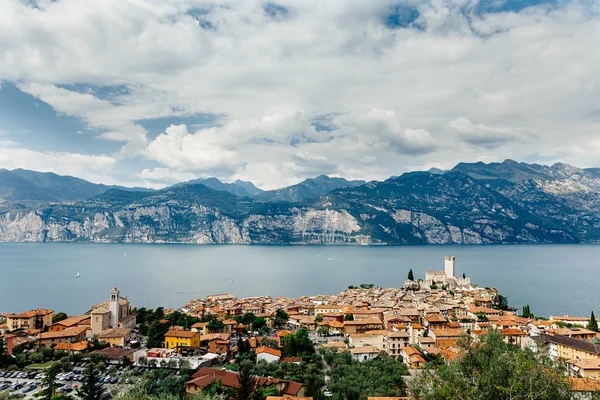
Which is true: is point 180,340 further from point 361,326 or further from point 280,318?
point 361,326

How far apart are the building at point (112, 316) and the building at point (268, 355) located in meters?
16.8

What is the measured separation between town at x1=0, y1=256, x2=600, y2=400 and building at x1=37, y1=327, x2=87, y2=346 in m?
0.09

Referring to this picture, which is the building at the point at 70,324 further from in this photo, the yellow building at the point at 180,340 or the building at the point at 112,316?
the yellow building at the point at 180,340

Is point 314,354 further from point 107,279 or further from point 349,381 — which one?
point 107,279

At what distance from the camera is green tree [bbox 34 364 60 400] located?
24100 mm

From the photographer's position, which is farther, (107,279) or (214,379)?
(107,279)

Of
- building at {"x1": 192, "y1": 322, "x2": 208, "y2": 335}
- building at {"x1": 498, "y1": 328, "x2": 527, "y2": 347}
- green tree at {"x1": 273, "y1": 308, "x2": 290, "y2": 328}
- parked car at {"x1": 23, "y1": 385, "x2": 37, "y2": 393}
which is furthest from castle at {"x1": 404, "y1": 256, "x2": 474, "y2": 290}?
parked car at {"x1": 23, "y1": 385, "x2": 37, "y2": 393}

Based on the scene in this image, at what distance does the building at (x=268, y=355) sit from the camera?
111 ft

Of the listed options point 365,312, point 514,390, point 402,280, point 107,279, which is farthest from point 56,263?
point 514,390

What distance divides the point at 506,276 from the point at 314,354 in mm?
91164

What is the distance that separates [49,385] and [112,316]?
16.4 meters

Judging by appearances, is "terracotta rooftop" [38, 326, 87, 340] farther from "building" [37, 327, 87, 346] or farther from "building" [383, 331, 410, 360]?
"building" [383, 331, 410, 360]

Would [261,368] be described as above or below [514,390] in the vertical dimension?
below

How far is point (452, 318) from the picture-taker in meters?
49.0
